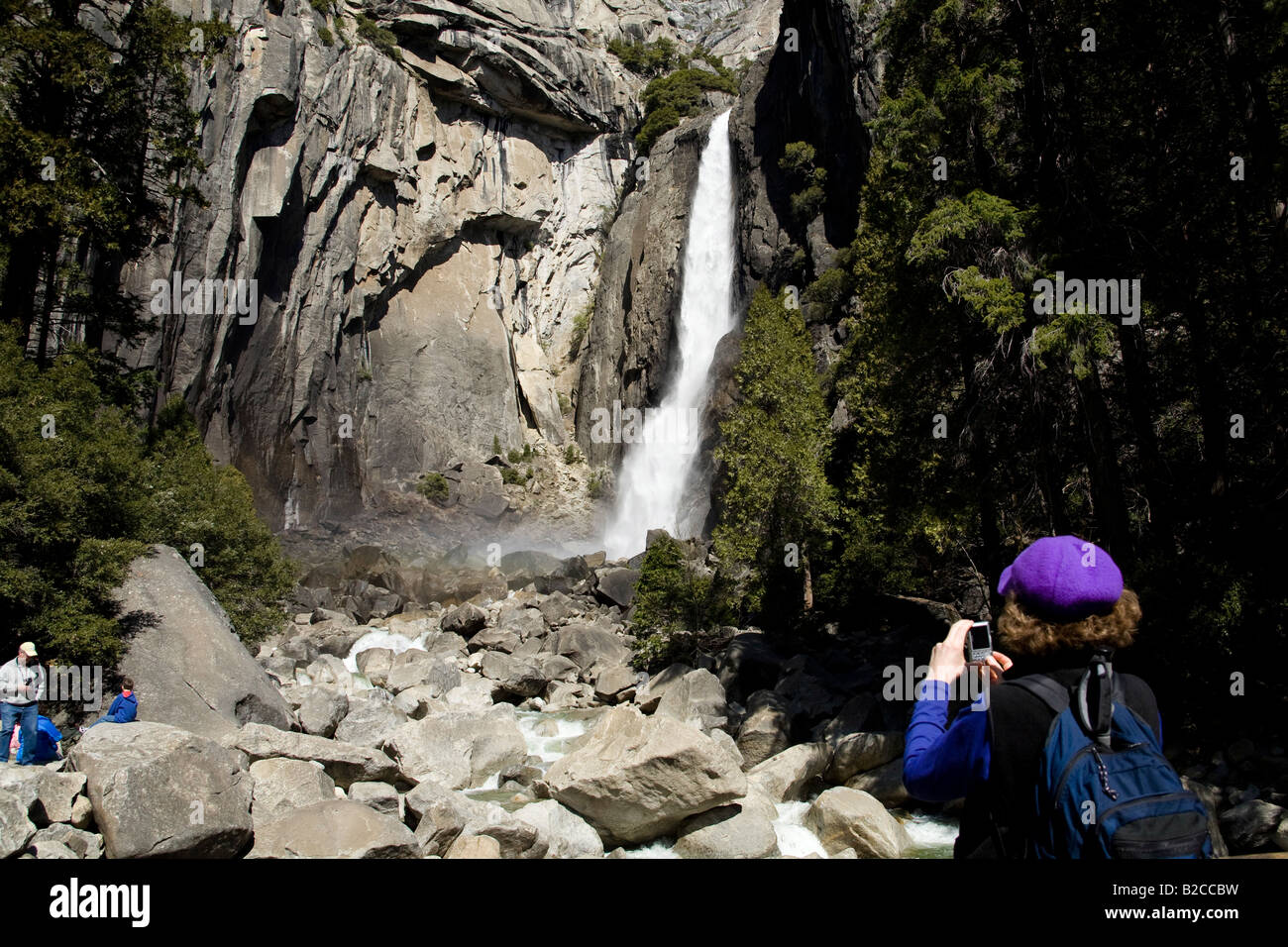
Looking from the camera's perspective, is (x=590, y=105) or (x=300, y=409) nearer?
(x=300, y=409)

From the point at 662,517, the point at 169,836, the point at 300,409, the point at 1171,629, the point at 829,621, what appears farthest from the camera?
the point at 662,517

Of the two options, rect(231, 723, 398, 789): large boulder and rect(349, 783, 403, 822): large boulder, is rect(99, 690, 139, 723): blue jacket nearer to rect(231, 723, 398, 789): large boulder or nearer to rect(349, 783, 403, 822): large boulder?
rect(231, 723, 398, 789): large boulder

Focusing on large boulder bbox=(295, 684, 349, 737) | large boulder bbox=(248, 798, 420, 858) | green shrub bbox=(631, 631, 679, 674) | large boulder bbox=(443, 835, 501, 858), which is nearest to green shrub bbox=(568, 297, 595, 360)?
green shrub bbox=(631, 631, 679, 674)

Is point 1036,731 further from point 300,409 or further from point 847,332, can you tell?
point 300,409

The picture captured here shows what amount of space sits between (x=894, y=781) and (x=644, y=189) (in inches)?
1947

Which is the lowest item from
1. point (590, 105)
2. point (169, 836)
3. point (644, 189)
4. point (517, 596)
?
point (517, 596)

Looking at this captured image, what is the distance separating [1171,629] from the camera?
9094mm

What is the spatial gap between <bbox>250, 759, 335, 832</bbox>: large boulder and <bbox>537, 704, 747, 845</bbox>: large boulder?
254 centimetres

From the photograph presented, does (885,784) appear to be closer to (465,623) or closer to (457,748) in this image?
(457,748)

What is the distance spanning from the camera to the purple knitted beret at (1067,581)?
6.68 ft

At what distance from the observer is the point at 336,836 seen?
22.2 feet

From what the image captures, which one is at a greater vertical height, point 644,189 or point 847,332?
point 644,189

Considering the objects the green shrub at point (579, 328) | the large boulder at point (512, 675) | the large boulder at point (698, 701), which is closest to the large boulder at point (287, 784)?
the large boulder at point (698, 701)
